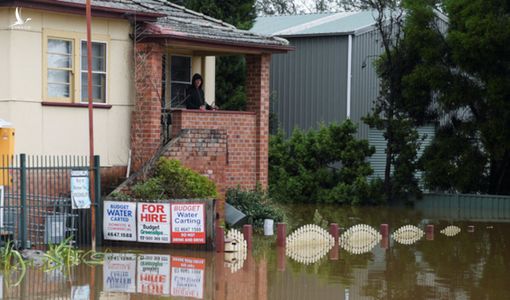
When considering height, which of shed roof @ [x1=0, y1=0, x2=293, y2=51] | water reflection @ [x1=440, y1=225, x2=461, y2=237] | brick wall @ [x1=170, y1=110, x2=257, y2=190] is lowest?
water reflection @ [x1=440, y1=225, x2=461, y2=237]

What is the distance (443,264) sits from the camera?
20766 mm

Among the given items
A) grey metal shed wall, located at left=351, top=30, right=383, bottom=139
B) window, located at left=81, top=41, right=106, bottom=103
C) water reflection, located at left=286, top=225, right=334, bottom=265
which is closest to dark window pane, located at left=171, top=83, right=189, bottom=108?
window, located at left=81, top=41, right=106, bottom=103

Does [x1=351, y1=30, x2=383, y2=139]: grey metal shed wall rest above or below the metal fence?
above

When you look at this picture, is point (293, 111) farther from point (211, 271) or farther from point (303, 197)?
point (211, 271)

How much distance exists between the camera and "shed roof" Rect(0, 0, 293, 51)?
893 inches

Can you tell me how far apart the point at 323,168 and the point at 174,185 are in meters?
15.5

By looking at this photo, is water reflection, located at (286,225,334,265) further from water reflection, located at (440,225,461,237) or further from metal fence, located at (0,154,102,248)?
water reflection, located at (440,225,461,237)

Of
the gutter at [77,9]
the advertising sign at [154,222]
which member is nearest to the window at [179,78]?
the gutter at [77,9]

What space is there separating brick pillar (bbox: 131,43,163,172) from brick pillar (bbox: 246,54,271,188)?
3417mm

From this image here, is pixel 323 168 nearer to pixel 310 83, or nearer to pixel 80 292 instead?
pixel 310 83

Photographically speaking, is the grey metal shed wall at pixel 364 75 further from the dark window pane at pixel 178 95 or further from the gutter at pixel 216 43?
the dark window pane at pixel 178 95

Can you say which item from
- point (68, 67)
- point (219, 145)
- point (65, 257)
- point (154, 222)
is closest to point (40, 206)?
point (65, 257)

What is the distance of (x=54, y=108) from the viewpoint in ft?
75.7

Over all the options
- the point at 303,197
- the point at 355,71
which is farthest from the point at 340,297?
the point at 355,71
